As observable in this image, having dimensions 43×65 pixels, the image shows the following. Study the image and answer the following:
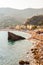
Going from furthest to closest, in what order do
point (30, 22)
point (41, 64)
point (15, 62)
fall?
point (30, 22), point (15, 62), point (41, 64)

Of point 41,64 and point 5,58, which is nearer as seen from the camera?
point 41,64

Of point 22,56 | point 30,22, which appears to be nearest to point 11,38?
point 22,56

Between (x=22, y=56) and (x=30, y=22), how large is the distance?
151 metres

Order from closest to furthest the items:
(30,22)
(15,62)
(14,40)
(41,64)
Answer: (41,64) < (15,62) < (14,40) < (30,22)

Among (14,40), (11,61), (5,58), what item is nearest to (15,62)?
(11,61)

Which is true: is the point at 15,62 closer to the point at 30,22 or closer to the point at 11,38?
the point at 11,38

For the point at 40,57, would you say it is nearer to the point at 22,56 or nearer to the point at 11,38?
the point at 22,56

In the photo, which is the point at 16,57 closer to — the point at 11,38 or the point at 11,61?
the point at 11,61

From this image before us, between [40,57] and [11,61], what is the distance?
7228 millimetres

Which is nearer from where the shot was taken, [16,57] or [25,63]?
[25,63]

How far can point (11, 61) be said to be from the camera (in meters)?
43.2

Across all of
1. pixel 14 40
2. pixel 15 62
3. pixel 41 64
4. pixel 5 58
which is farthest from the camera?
pixel 14 40

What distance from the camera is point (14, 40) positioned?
8381 centimetres

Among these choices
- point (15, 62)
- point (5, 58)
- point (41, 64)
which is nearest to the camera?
point (41, 64)
